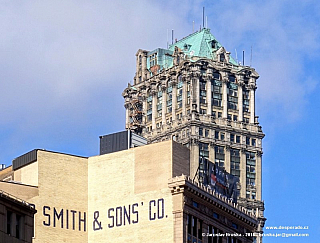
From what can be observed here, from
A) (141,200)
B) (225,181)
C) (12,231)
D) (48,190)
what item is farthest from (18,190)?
(12,231)

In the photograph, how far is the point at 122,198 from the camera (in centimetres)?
18788

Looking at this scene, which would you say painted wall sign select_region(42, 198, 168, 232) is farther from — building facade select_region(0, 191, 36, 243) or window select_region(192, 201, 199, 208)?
building facade select_region(0, 191, 36, 243)

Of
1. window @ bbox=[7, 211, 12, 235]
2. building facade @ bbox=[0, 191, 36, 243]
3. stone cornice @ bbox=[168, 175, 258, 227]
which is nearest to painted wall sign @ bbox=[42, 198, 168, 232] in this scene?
stone cornice @ bbox=[168, 175, 258, 227]

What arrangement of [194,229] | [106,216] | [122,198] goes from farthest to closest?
[106,216]
[122,198]
[194,229]

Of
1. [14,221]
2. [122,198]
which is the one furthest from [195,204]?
[14,221]

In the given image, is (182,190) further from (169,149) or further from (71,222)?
(71,222)

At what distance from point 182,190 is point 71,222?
19866mm

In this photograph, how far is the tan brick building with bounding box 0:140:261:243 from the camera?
180m

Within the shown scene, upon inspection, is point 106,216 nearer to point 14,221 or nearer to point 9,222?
point 14,221

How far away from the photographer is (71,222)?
188875 millimetres

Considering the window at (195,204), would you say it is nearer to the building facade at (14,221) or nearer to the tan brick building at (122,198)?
the tan brick building at (122,198)

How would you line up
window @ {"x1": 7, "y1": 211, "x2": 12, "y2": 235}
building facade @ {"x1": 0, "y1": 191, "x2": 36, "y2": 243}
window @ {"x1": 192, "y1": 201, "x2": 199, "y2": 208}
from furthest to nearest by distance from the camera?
window @ {"x1": 192, "y1": 201, "x2": 199, "y2": 208}
window @ {"x1": 7, "y1": 211, "x2": 12, "y2": 235}
building facade @ {"x1": 0, "y1": 191, "x2": 36, "y2": 243}

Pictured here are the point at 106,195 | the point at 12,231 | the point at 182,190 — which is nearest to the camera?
the point at 12,231

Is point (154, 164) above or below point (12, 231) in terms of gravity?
above
